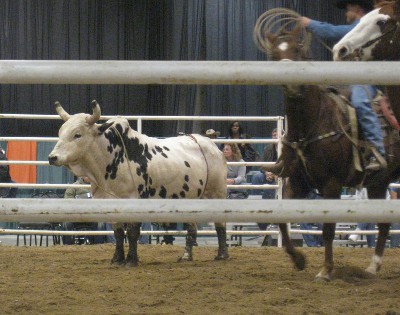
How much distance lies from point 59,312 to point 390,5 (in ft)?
9.15

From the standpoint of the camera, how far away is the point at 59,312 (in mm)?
3951

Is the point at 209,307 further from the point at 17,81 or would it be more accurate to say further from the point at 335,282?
the point at 17,81

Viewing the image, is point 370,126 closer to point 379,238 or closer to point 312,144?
point 312,144

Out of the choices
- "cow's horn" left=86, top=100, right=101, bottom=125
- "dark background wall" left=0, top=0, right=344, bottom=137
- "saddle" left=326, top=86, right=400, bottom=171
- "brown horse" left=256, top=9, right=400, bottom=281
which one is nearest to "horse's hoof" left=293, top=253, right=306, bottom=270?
"brown horse" left=256, top=9, right=400, bottom=281

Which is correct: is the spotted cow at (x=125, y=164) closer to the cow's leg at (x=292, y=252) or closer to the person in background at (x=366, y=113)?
the cow's leg at (x=292, y=252)

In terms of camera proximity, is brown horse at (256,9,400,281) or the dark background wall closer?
brown horse at (256,9,400,281)

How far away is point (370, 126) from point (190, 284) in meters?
1.90

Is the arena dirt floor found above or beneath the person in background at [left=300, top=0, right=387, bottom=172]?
beneath

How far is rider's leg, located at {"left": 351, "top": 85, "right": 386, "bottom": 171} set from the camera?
5.96 metres

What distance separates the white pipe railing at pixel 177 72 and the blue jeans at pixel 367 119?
367cm

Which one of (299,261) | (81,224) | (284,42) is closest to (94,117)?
(284,42)

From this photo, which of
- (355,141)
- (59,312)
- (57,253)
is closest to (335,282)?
(355,141)

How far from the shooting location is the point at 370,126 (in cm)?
600

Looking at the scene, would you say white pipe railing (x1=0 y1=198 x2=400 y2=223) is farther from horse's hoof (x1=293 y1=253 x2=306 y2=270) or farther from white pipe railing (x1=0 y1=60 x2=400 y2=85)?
horse's hoof (x1=293 y1=253 x2=306 y2=270)
